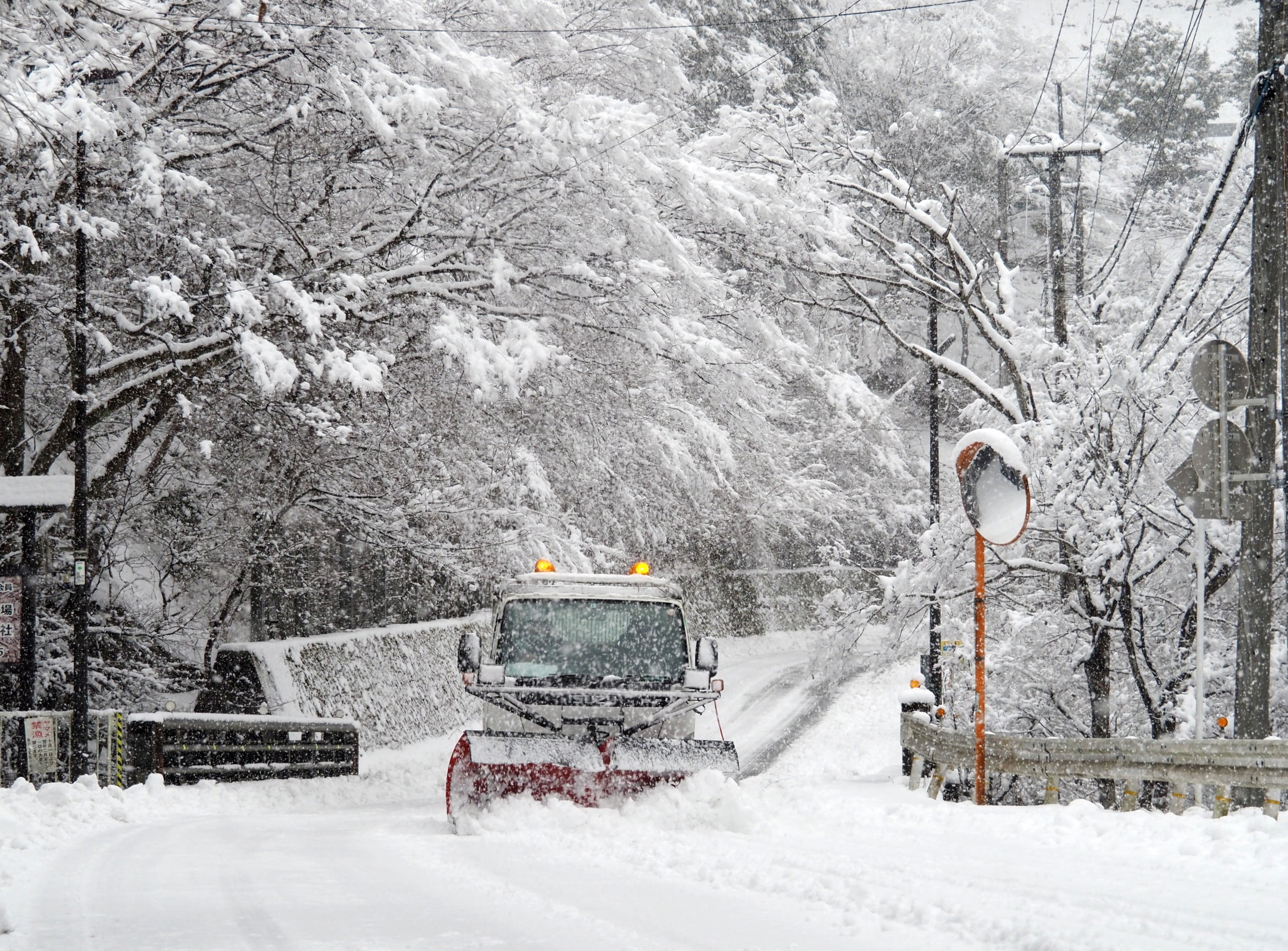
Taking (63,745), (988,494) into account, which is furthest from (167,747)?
(988,494)

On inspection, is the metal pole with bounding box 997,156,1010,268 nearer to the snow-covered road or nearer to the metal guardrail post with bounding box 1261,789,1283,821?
the metal guardrail post with bounding box 1261,789,1283,821

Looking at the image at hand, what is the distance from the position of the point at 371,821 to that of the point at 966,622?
11794 mm

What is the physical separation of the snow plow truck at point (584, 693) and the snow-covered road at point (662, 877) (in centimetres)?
34

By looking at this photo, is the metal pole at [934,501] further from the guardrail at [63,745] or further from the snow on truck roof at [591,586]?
the guardrail at [63,745]

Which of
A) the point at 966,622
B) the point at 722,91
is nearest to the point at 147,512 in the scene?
the point at 966,622

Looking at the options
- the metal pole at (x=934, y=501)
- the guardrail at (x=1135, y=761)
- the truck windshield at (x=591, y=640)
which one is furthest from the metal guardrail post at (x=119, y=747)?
the metal pole at (x=934, y=501)

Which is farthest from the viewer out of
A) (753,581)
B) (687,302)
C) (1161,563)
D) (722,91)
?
(753,581)

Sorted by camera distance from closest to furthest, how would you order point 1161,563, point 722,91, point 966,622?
point 1161,563, point 966,622, point 722,91

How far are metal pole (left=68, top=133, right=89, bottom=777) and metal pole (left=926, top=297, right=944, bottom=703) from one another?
34.5ft

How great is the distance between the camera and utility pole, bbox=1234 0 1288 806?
11.3 m

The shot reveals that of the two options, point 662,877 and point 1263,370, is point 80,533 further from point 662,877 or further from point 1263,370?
point 1263,370

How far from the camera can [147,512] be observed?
20578 mm

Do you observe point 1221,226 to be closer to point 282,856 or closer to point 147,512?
point 147,512

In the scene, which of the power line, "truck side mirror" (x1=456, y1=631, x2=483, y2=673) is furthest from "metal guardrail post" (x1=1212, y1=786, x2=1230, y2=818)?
the power line
